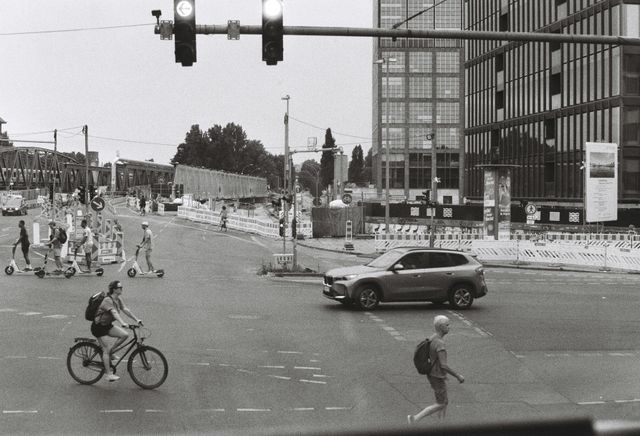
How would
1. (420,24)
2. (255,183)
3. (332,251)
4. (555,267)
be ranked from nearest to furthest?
(555,267) < (332,251) < (420,24) < (255,183)

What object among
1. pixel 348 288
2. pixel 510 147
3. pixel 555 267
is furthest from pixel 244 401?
pixel 510 147

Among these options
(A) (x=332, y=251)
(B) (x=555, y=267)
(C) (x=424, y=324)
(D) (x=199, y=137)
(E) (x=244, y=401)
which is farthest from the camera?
(D) (x=199, y=137)

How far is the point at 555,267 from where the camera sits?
127 ft

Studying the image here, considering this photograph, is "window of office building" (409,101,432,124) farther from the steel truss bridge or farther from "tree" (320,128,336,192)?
"tree" (320,128,336,192)

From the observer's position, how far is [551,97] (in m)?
67.8

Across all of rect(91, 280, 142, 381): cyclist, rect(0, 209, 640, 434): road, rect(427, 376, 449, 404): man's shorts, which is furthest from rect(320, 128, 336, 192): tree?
rect(427, 376, 449, 404): man's shorts

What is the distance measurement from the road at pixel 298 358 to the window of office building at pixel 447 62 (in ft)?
314

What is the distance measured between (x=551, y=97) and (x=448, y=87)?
53.0m

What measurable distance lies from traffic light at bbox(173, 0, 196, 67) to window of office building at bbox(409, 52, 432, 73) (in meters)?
110

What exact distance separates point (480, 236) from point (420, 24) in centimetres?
7322

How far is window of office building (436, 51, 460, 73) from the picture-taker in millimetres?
119125

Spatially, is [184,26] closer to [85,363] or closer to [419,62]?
[85,363]

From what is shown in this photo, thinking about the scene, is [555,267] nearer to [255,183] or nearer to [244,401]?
[244,401]

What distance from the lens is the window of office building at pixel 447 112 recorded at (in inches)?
4739
